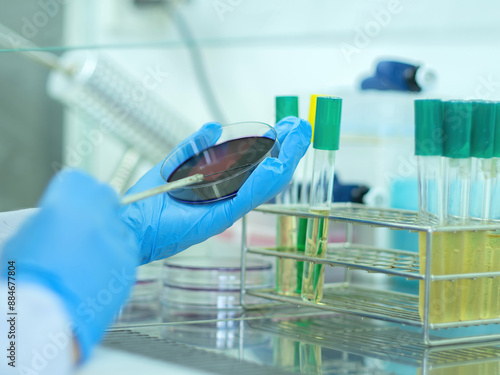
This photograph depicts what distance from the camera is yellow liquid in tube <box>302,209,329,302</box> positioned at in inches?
43.4

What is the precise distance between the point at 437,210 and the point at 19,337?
0.66 meters

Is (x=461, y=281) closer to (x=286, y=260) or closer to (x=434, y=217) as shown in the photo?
(x=434, y=217)

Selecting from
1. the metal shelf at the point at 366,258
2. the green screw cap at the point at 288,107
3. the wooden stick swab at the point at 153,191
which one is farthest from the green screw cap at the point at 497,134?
the wooden stick swab at the point at 153,191

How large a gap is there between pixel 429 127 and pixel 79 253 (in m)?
0.58

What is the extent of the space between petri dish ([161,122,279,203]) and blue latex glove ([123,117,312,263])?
0.05ft

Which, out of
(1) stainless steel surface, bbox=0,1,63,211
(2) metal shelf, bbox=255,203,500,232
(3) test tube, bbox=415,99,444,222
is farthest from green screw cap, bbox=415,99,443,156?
(1) stainless steel surface, bbox=0,1,63,211

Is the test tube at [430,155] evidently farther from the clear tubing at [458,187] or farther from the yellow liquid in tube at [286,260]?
the yellow liquid in tube at [286,260]

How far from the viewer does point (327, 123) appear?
1.07 metres

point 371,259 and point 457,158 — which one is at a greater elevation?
point 457,158

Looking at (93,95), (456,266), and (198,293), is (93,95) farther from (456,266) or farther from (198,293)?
(456,266)

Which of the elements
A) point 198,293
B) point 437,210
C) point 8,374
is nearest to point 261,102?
point 198,293

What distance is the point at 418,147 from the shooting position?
103cm

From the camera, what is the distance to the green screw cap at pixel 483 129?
1.00 m

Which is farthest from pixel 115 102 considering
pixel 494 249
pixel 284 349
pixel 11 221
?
pixel 494 249
